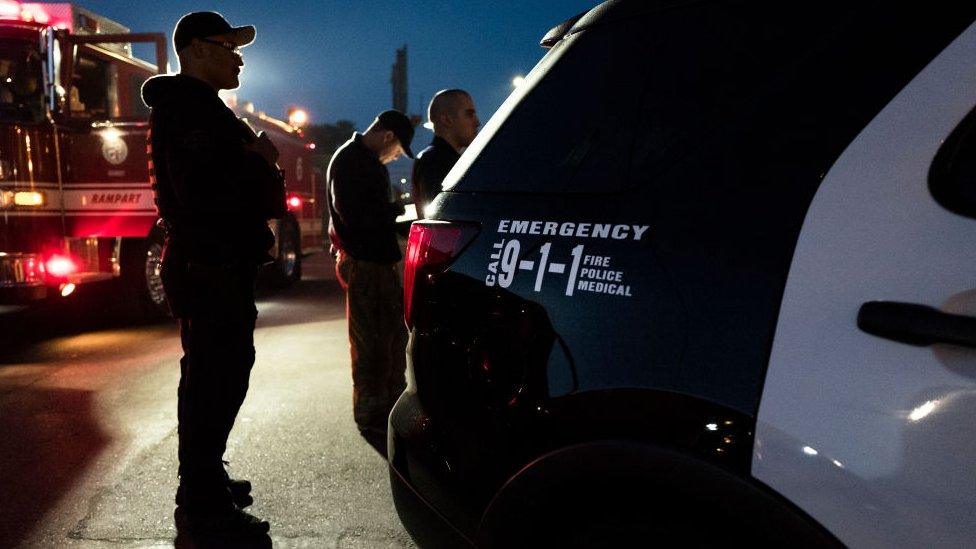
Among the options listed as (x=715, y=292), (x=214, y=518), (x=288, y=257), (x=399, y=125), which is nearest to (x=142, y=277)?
(x=288, y=257)

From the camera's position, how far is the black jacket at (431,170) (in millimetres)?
4090

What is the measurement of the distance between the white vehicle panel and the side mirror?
0.01 metres

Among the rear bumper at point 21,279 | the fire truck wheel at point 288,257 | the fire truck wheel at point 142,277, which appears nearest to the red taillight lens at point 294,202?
the fire truck wheel at point 288,257

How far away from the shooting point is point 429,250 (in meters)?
1.87

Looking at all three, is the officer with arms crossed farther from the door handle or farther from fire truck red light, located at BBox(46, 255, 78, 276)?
fire truck red light, located at BBox(46, 255, 78, 276)

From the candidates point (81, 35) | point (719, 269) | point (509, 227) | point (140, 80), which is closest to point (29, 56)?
point (81, 35)

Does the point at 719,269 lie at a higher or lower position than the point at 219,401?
higher

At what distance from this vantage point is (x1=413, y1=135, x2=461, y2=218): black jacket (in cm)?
409

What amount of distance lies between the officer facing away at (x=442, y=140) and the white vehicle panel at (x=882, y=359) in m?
2.99

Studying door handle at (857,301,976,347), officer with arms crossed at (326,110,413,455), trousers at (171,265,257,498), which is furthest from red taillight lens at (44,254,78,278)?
door handle at (857,301,976,347)

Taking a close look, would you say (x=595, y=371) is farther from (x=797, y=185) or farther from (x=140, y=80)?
(x=140, y=80)

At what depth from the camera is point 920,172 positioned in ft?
3.84

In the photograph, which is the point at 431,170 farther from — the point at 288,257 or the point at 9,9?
the point at 288,257

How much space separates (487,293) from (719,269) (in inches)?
20.9
